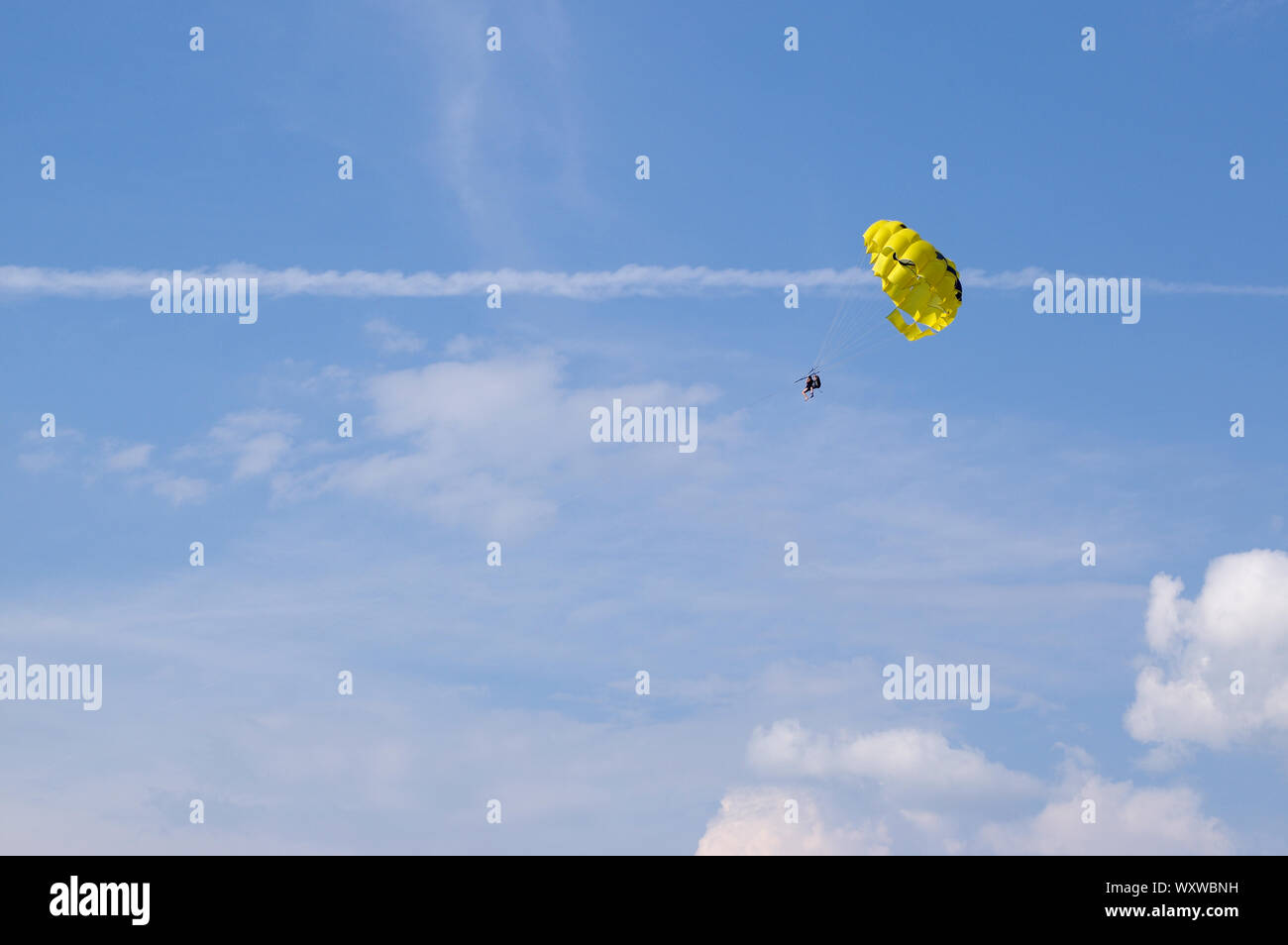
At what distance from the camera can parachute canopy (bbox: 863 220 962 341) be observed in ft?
241

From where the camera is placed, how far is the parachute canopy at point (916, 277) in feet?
241

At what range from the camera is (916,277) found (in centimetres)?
7375

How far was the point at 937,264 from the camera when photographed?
7331cm
